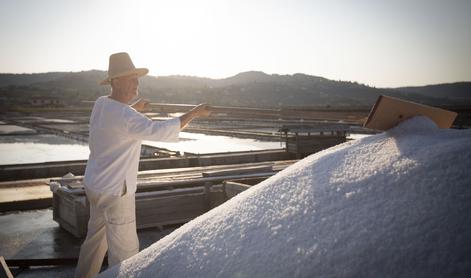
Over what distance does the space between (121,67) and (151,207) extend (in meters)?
3.10

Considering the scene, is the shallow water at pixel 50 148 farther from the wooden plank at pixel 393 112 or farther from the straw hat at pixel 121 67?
the wooden plank at pixel 393 112

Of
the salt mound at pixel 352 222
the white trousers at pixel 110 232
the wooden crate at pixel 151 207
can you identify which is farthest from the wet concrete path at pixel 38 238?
the salt mound at pixel 352 222

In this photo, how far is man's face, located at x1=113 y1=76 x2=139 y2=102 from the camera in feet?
9.00

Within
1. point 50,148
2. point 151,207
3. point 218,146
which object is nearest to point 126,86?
point 151,207

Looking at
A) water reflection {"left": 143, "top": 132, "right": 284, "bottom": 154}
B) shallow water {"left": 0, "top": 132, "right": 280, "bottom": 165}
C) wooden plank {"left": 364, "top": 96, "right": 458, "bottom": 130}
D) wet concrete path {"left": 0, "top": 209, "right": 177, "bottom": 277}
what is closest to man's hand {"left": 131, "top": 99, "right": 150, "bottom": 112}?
wet concrete path {"left": 0, "top": 209, "right": 177, "bottom": 277}

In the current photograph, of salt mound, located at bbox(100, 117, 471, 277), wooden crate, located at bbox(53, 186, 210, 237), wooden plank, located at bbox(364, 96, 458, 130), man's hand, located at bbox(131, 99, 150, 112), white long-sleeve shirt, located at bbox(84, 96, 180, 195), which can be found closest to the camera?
salt mound, located at bbox(100, 117, 471, 277)

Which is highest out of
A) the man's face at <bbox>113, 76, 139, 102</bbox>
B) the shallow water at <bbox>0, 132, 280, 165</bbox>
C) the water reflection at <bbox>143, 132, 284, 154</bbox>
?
the man's face at <bbox>113, 76, 139, 102</bbox>

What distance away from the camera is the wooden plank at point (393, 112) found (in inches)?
60.8

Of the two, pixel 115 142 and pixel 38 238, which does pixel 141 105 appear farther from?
pixel 38 238

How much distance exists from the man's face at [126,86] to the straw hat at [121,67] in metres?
0.05

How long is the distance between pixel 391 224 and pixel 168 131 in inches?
66.4

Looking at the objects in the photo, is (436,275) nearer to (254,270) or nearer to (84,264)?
(254,270)

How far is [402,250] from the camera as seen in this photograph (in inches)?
39.9

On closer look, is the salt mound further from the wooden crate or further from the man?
the wooden crate
